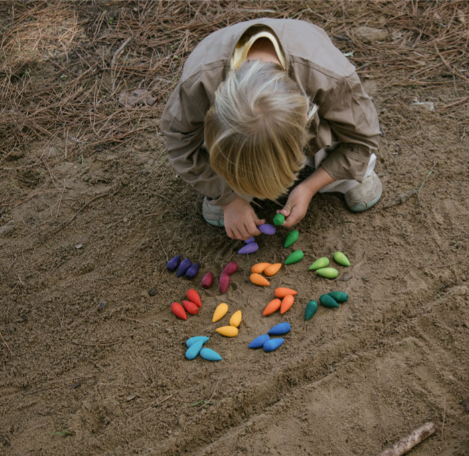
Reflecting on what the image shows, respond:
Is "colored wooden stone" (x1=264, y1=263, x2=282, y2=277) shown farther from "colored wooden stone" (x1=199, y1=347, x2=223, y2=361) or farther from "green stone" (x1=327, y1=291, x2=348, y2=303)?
"colored wooden stone" (x1=199, y1=347, x2=223, y2=361)

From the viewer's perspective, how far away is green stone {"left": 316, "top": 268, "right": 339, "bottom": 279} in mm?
2299

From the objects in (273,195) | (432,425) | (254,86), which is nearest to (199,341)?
Result: (273,195)

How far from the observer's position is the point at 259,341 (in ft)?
6.90

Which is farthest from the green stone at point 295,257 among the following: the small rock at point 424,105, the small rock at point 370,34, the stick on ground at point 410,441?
the small rock at point 370,34

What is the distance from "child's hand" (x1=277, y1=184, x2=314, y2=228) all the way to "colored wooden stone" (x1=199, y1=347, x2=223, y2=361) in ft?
2.36

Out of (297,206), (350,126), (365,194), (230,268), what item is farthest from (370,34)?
(230,268)

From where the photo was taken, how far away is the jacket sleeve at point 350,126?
2000 millimetres

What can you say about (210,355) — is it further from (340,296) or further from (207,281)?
(340,296)

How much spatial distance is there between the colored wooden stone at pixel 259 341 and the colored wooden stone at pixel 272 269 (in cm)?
37

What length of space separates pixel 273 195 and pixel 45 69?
8.43ft

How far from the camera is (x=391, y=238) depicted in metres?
2.42

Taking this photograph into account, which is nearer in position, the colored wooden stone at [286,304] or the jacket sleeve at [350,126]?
the jacket sleeve at [350,126]

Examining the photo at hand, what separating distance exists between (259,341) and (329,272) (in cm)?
50

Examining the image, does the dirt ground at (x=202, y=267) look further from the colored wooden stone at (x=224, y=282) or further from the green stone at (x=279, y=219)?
the green stone at (x=279, y=219)
